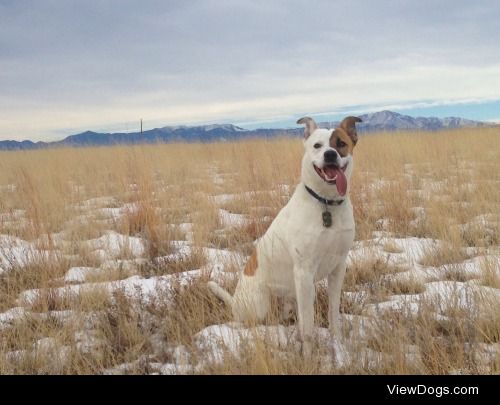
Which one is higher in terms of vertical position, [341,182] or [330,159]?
[330,159]

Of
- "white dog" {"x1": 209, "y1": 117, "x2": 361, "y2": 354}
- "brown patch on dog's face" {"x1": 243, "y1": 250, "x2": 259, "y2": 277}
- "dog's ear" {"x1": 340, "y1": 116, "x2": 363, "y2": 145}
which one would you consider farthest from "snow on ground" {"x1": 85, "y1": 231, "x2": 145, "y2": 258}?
"dog's ear" {"x1": 340, "y1": 116, "x2": 363, "y2": 145}

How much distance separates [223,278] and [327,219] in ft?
5.20

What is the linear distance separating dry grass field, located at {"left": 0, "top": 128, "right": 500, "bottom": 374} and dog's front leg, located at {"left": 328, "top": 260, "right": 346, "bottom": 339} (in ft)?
0.36

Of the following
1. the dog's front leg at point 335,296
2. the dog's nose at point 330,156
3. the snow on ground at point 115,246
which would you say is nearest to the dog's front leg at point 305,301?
the dog's front leg at point 335,296

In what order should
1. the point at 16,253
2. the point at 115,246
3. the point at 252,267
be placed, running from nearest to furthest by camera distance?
the point at 252,267, the point at 16,253, the point at 115,246

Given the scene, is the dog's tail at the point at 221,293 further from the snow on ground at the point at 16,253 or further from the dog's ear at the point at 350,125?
the snow on ground at the point at 16,253

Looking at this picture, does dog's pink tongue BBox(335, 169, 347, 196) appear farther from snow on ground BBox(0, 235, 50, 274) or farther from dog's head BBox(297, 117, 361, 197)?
snow on ground BBox(0, 235, 50, 274)

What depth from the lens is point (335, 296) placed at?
3.17 metres

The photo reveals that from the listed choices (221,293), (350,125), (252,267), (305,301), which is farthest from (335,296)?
(350,125)

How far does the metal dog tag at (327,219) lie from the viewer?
293 cm

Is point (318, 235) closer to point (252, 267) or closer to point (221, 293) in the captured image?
point (252, 267)
